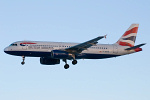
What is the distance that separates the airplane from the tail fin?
1037 mm

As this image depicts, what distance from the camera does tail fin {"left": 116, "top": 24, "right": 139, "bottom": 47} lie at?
7762cm

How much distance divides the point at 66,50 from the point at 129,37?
16548 mm

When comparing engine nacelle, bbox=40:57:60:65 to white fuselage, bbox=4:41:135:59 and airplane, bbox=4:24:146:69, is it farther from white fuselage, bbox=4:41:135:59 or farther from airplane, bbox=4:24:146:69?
white fuselage, bbox=4:41:135:59

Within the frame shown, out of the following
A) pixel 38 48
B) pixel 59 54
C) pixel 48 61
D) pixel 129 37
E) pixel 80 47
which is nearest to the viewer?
pixel 59 54

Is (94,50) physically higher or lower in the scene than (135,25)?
lower

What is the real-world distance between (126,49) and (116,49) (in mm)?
2103

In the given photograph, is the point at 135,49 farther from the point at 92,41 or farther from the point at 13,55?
the point at 13,55

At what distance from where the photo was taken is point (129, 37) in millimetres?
78750

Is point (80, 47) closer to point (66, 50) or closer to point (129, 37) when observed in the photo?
point (66, 50)

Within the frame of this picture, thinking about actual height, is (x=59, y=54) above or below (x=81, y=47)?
below

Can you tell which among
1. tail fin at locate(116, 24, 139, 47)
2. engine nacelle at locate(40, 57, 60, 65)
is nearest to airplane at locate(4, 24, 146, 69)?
engine nacelle at locate(40, 57, 60, 65)

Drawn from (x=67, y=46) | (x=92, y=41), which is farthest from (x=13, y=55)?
(x=92, y=41)

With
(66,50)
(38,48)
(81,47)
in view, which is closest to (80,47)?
(81,47)

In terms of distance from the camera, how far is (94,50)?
237ft
